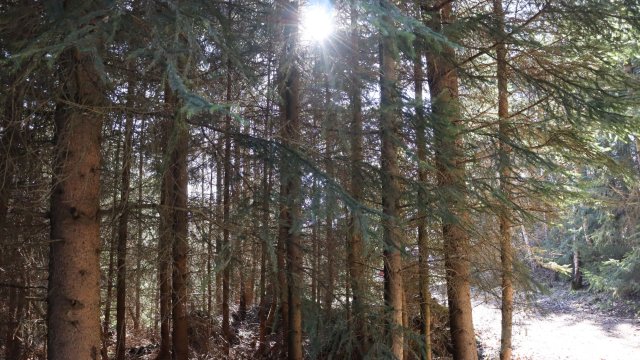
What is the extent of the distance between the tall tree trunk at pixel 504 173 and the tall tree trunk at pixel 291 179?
282cm

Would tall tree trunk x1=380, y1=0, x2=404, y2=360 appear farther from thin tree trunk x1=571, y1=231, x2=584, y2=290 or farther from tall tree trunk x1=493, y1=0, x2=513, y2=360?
thin tree trunk x1=571, y1=231, x2=584, y2=290

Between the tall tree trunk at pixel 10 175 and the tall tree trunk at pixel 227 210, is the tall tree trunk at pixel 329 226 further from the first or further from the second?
the tall tree trunk at pixel 10 175

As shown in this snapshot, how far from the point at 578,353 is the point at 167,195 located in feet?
41.0

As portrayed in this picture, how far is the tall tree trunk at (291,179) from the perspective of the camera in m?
4.69

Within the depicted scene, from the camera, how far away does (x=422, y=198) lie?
5.50 metres

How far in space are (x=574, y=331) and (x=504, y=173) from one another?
39.2 feet

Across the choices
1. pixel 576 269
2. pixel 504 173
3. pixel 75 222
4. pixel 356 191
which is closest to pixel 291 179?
pixel 356 191

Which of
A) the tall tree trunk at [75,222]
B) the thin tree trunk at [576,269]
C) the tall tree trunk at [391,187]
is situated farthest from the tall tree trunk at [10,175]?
the thin tree trunk at [576,269]

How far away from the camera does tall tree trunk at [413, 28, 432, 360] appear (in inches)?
209

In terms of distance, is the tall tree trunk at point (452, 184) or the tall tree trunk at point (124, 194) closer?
the tall tree trunk at point (124, 194)

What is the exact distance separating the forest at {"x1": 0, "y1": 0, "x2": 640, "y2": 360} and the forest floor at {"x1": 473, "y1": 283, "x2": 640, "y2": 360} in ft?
13.6

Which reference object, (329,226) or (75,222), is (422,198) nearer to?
(329,226)

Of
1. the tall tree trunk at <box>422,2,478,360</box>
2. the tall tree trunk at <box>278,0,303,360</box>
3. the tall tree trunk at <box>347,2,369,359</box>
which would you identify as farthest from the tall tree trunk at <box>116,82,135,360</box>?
the tall tree trunk at <box>422,2,478,360</box>

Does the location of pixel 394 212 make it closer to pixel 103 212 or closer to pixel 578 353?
pixel 103 212
